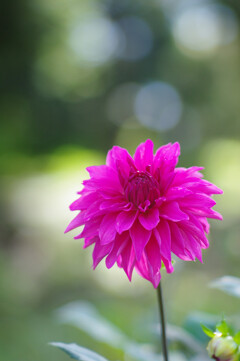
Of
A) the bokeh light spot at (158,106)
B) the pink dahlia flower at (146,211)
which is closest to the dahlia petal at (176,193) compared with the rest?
the pink dahlia flower at (146,211)

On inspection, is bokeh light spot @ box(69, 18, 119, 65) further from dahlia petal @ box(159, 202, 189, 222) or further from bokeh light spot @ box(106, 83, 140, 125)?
dahlia petal @ box(159, 202, 189, 222)

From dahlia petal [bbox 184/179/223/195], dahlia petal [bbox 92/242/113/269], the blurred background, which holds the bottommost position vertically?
dahlia petal [bbox 92/242/113/269]

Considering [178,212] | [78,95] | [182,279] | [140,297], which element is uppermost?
[78,95]

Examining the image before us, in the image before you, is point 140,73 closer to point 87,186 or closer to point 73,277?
point 73,277

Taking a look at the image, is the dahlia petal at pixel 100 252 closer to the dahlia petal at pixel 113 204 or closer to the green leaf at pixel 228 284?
the dahlia petal at pixel 113 204

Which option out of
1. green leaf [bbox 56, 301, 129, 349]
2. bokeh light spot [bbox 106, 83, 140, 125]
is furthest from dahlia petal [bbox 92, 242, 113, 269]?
bokeh light spot [bbox 106, 83, 140, 125]

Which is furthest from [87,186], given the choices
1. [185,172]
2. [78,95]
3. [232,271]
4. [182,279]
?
[78,95]
